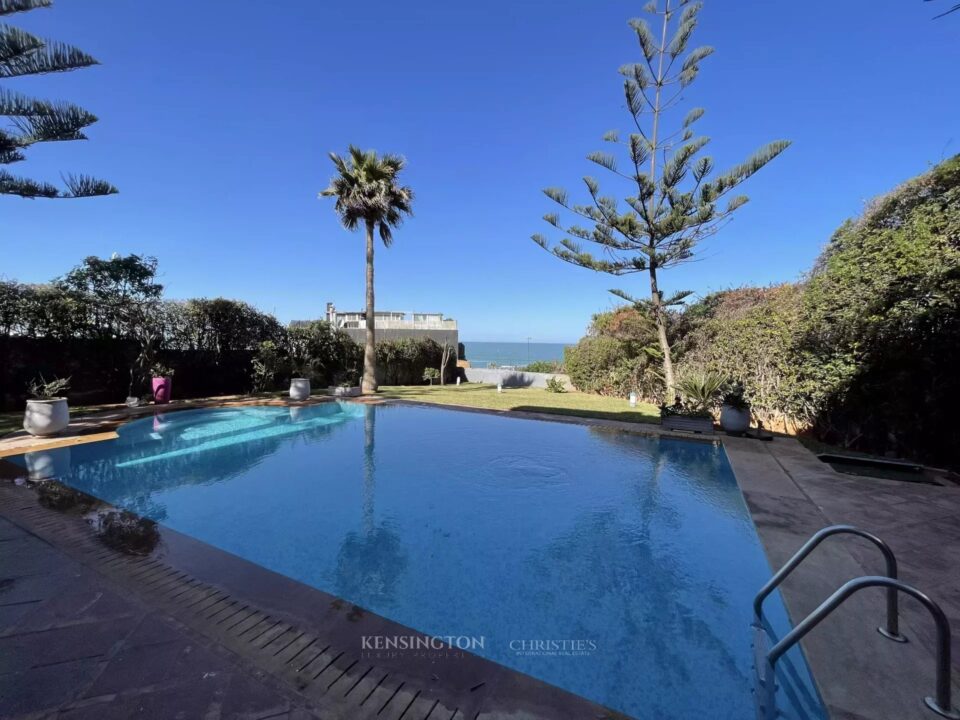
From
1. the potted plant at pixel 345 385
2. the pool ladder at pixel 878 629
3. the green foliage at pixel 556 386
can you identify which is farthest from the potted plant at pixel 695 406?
the potted plant at pixel 345 385

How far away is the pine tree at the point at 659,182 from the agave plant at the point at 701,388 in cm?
149

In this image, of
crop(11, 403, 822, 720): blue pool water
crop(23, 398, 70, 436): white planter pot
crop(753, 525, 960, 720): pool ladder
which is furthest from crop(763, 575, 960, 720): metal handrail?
crop(23, 398, 70, 436): white planter pot

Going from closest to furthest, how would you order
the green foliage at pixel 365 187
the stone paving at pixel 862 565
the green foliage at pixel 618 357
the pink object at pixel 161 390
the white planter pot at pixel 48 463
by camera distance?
the stone paving at pixel 862 565 < the white planter pot at pixel 48 463 < the pink object at pixel 161 390 < the green foliage at pixel 365 187 < the green foliage at pixel 618 357

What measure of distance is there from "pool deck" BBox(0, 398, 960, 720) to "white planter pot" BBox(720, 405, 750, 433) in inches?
162

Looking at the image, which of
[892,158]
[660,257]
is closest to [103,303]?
[660,257]

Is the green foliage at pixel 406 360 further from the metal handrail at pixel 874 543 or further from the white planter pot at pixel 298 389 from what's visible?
the metal handrail at pixel 874 543

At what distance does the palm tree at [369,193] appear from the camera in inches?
448

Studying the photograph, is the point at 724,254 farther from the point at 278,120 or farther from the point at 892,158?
the point at 278,120

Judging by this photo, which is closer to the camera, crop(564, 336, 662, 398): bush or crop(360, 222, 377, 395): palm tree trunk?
crop(360, 222, 377, 395): palm tree trunk

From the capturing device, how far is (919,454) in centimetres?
573

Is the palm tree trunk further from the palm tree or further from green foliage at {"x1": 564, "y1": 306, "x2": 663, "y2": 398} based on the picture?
green foliage at {"x1": 564, "y1": 306, "x2": 663, "y2": 398}

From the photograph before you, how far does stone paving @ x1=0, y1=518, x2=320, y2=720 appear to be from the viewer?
150 centimetres

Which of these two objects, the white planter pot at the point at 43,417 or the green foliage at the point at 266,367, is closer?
the white planter pot at the point at 43,417

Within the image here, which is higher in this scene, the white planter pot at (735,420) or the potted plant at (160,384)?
the potted plant at (160,384)
